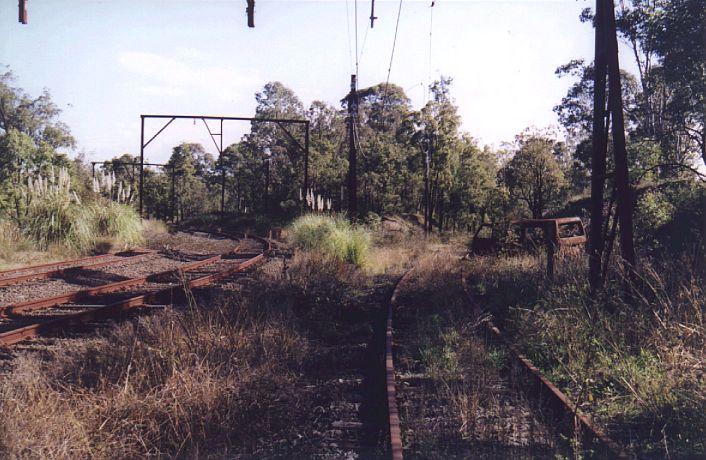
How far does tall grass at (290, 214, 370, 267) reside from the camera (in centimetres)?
1680

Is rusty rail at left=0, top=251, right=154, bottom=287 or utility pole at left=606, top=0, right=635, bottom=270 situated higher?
utility pole at left=606, top=0, right=635, bottom=270

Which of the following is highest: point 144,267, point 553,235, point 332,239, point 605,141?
point 605,141

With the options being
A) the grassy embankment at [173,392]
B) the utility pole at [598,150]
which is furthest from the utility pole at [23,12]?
the utility pole at [598,150]

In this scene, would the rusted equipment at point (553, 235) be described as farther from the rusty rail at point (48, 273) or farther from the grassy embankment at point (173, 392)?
the rusty rail at point (48, 273)

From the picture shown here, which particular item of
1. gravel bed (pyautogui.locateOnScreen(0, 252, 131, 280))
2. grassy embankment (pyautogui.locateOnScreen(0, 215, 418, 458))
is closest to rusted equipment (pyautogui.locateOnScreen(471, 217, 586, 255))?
grassy embankment (pyautogui.locateOnScreen(0, 215, 418, 458))

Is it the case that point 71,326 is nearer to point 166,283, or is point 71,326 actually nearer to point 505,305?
point 166,283

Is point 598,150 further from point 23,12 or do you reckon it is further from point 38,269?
point 38,269

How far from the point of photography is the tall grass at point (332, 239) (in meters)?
16.8

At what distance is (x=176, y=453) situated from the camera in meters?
4.18

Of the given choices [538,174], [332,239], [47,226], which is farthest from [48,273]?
[538,174]

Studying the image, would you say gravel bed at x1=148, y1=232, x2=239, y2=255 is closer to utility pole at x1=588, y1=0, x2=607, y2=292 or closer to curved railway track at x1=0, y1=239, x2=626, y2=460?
curved railway track at x1=0, y1=239, x2=626, y2=460

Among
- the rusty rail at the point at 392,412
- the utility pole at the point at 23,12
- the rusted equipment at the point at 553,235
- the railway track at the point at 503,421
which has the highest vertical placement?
the utility pole at the point at 23,12

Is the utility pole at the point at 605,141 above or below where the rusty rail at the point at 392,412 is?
above

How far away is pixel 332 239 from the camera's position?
17.4 metres
